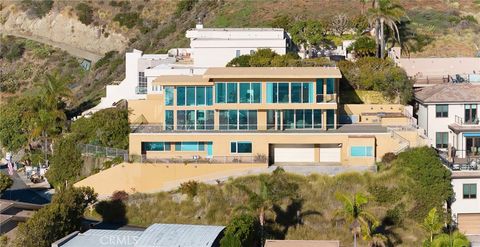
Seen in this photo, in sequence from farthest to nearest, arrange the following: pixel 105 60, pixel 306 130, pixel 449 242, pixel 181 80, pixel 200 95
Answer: pixel 105 60 → pixel 181 80 → pixel 200 95 → pixel 306 130 → pixel 449 242

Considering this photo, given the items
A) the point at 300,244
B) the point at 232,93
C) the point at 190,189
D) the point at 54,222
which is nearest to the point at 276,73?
the point at 232,93

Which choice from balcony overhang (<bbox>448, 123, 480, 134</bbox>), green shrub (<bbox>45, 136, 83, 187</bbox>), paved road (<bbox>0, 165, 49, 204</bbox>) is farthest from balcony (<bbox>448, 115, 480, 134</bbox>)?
paved road (<bbox>0, 165, 49, 204</bbox>)

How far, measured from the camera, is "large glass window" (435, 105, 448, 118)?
49.6 metres

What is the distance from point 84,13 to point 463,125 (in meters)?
70.6

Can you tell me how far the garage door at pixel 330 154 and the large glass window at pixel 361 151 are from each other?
0.93 m

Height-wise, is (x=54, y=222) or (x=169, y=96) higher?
(x=169, y=96)

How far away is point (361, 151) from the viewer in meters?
46.7

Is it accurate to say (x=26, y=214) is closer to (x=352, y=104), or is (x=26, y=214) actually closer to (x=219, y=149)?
(x=219, y=149)

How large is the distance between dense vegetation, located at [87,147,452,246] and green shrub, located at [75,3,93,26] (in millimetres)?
A: 65389

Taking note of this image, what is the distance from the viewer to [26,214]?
41656 millimetres

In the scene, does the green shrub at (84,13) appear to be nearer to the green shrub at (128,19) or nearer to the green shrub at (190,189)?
the green shrub at (128,19)

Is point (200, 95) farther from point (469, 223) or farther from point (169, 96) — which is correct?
point (469, 223)

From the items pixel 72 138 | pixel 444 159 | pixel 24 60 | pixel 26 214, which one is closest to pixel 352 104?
pixel 444 159

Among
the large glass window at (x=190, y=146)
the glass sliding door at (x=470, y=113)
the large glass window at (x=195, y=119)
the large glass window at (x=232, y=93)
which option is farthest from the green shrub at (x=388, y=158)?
the large glass window at (x=190, y=146)
